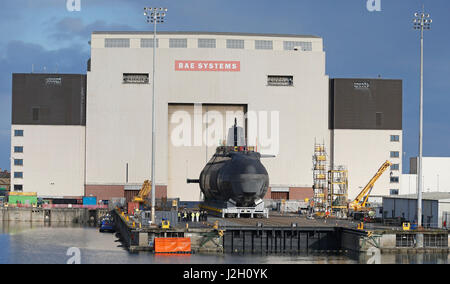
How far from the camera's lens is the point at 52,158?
112 meters

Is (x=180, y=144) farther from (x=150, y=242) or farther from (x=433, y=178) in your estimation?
(x=150, y=242)

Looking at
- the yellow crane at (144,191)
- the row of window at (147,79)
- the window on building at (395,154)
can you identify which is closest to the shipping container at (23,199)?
the yellow crane at (144,191)

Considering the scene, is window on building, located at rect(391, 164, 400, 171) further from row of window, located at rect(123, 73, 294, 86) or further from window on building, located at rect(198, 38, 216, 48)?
window on building, located at rect(198, 38, 216, 48)

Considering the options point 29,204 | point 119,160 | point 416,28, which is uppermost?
point 416,28

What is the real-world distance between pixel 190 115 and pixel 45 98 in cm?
2468

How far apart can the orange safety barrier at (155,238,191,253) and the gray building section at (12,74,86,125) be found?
197ft

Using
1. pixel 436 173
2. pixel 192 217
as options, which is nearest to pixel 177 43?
pixel 192 217

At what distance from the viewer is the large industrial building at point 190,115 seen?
110 meters

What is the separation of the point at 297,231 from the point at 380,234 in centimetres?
778

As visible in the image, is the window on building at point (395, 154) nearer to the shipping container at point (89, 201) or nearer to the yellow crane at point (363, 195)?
the yellow crane at point (363, 195)

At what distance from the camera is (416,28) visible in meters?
61.5

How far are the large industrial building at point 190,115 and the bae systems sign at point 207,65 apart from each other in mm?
165
